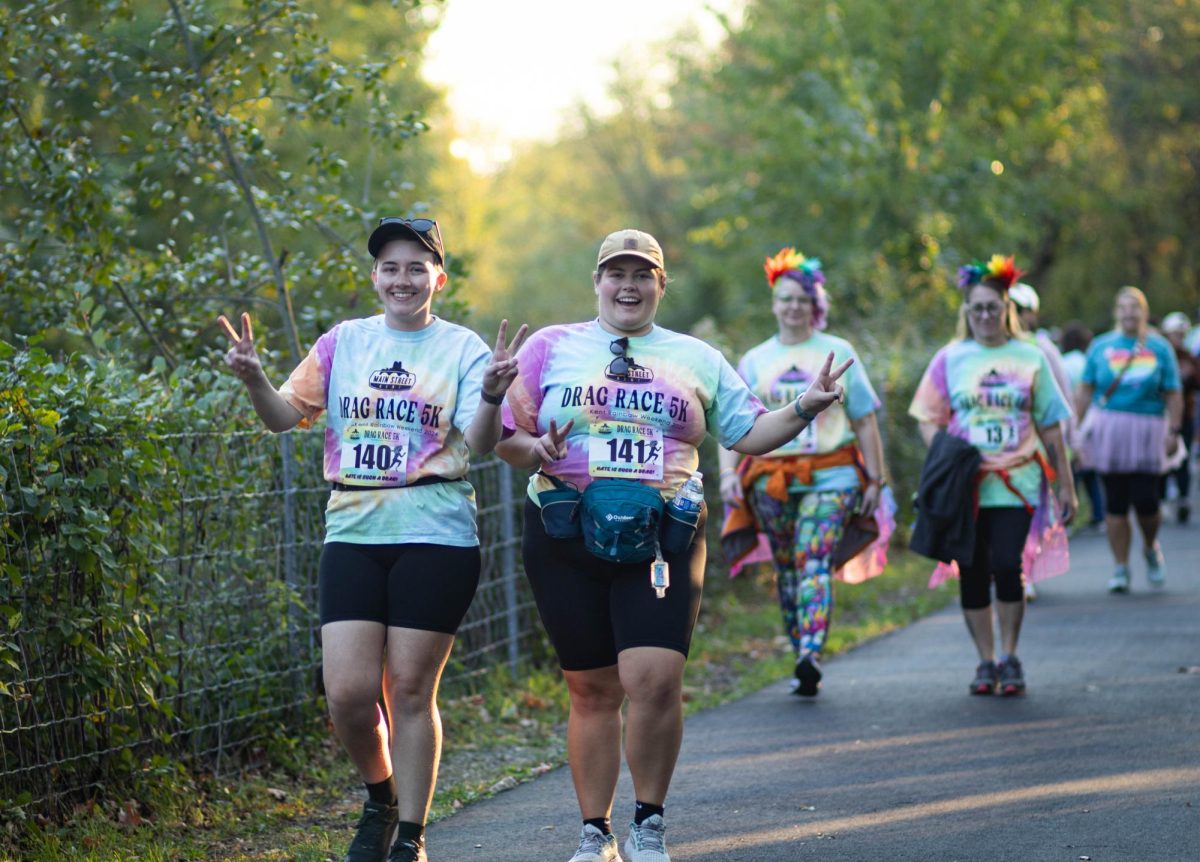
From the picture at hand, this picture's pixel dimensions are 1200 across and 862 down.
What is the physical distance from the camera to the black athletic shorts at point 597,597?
16.1ft

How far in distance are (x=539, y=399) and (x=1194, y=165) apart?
31.8 metres

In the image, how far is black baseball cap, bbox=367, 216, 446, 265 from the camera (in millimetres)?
5031

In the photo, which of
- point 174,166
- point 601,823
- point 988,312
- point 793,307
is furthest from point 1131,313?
point 601,823

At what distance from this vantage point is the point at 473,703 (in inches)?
317

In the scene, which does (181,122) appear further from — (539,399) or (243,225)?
(539,399)

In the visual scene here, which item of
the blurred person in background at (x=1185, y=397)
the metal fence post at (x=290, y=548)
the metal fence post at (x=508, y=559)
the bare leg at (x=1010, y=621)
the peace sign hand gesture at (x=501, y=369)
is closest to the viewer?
the peace sign hand gesture at (x=501, y=369)

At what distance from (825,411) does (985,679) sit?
1.55 m

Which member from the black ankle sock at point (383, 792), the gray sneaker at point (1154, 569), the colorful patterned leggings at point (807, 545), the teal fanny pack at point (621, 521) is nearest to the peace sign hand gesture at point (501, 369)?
the teal fanny pack at point (621, 521)

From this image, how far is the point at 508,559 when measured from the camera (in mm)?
8836

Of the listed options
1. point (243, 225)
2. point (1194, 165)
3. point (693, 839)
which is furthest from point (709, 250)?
point (693, 839)

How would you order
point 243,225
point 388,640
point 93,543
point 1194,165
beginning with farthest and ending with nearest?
1. point 1194,165
2. point 243,225
3. point 93,543
4. point 388,640

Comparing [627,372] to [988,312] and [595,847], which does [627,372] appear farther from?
[988,312]

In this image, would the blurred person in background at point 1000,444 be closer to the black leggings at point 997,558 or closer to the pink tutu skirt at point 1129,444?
the black leggings at point 997,558

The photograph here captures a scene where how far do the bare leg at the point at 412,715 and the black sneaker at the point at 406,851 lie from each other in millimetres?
66
